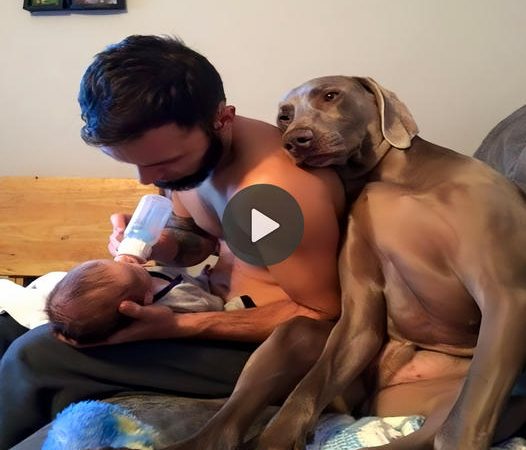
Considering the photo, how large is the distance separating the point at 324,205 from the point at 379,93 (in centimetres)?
29

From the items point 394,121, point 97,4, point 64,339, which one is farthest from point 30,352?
point 97,4

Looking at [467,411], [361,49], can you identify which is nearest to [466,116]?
[361,49]

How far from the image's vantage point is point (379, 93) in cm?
140

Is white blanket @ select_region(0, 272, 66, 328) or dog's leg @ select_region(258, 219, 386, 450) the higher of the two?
dog's leg @ select_region(258, 219, 386, 450)

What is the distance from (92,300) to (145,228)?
31 cm

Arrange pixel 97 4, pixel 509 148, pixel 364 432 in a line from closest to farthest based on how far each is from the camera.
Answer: pixel 364 432
pixel 509 148
pixel 97 4

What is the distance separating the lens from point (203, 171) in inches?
57.6

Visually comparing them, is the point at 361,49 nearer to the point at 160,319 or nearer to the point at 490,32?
the point at 490,32

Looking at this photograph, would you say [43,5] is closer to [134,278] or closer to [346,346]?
[134,278]

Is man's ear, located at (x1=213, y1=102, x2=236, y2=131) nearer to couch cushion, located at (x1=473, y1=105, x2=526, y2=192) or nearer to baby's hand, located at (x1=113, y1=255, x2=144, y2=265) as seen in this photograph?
baby's hand, located at (x1=113, y1=255, x2=144, y2=265)

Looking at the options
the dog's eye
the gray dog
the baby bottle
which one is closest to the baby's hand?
the baby bottle

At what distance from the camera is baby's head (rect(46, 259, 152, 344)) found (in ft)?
4.17

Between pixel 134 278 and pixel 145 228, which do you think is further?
pixel 145 228

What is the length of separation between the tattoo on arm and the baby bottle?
5.9 inches
